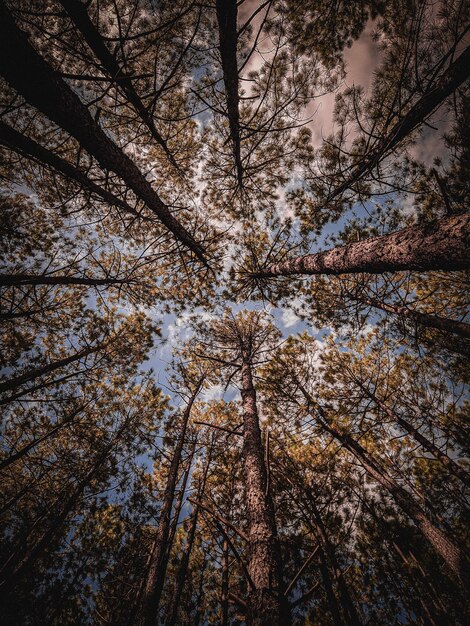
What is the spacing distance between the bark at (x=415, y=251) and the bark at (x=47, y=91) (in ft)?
10.1

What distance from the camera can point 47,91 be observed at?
2.09 meters

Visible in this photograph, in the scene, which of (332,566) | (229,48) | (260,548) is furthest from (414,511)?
(229,48)

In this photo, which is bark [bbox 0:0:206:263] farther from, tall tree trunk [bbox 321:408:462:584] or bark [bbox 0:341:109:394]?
tall tree trunk [bbox 321:408:462:584]

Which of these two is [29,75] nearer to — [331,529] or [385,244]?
[385,244]

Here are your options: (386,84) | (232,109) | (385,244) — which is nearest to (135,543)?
(385,244)

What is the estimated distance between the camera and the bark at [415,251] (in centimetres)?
195

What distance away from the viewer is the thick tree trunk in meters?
1.62

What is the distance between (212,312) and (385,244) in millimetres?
4902

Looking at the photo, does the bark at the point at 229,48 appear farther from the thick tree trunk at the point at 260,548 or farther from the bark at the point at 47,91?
the thick tree trunk at the point at 260,548

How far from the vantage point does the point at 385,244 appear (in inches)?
104

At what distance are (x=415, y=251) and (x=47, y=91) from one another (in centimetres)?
350

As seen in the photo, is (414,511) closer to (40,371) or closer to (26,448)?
(26,448)

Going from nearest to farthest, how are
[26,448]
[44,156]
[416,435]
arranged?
[44,156] → [26,448] → [416,435]

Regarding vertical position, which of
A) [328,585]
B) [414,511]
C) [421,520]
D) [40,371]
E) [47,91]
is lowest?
[328,585]
